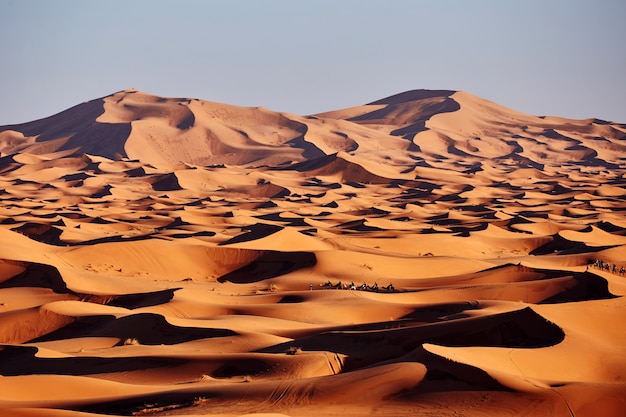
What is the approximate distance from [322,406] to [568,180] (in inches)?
2550

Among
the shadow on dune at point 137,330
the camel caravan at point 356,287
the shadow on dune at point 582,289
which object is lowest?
the camel caravan at point 356,287

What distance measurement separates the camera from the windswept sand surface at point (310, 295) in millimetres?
10602

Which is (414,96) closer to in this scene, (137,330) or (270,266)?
(270,266)

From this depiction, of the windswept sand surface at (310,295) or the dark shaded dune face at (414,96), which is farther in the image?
the dark shaded dune face at (414,96)

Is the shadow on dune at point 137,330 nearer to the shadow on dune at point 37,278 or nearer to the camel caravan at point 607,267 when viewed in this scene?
the shadow on dune at point 37,278

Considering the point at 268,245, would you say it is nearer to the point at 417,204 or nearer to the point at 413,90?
the point at 417,204

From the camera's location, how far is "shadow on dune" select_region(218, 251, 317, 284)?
1040 inches

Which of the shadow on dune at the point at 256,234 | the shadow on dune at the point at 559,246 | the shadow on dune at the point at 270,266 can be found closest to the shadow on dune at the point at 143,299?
the shadow on dune at the point at 270,266

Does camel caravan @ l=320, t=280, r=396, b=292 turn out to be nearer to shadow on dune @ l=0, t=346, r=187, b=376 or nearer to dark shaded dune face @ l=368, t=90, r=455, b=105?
shadow on dune @ l=0, t=346, r=187, b=376

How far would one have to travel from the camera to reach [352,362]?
1308 cm

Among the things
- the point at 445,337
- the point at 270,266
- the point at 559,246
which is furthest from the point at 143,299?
the point at 559,246

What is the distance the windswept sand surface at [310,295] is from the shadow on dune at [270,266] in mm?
75

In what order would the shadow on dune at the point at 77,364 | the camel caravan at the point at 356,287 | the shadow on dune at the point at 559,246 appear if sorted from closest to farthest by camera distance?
the shadow on dune at the point at 77,364
the camel caravan at the point at 356,287
the shadow on dune at the point at 559,246

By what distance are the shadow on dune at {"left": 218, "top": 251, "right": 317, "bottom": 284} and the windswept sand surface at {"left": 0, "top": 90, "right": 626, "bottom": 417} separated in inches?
3.0
